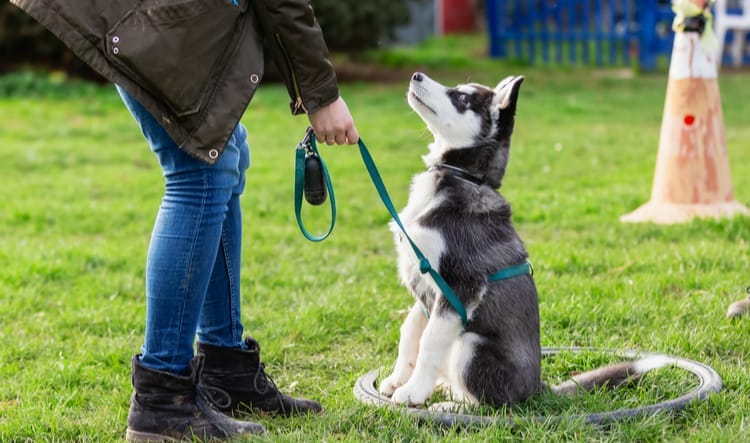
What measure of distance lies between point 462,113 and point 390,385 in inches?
39.6

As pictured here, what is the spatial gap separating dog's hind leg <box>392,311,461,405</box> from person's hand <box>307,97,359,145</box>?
2.27 ft

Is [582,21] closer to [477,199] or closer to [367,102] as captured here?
[367,102]

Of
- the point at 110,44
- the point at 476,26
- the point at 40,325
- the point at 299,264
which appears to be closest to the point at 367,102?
the point at 299,264

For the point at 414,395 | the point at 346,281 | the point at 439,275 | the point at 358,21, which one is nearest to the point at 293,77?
the point at 439,275

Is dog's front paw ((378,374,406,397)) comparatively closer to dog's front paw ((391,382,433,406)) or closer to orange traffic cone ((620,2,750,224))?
dog's front paw ((391,382,433,406))

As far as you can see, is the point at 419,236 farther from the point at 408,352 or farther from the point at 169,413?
the point at 169,413

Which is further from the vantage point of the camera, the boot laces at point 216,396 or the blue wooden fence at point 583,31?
the blue wooden fence at point 583,31

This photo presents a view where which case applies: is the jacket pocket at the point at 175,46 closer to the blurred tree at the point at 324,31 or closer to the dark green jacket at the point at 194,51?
the dark green jacket at the point at 194,51

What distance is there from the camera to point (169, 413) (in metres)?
3.14

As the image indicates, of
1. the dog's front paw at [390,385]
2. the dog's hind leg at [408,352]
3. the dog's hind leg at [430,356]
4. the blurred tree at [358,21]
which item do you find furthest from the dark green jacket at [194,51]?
the blurred tree at [358,21]

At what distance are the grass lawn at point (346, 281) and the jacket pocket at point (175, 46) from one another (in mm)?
1100

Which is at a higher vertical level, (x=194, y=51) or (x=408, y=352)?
(x=194, y=51)

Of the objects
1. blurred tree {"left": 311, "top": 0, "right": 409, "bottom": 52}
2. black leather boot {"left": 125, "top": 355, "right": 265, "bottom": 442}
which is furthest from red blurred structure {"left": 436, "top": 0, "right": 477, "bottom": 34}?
black leather boot {"left": 125, "top": 355, "right": 265, "bottom": 442}

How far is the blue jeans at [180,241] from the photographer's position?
9.91 ft
